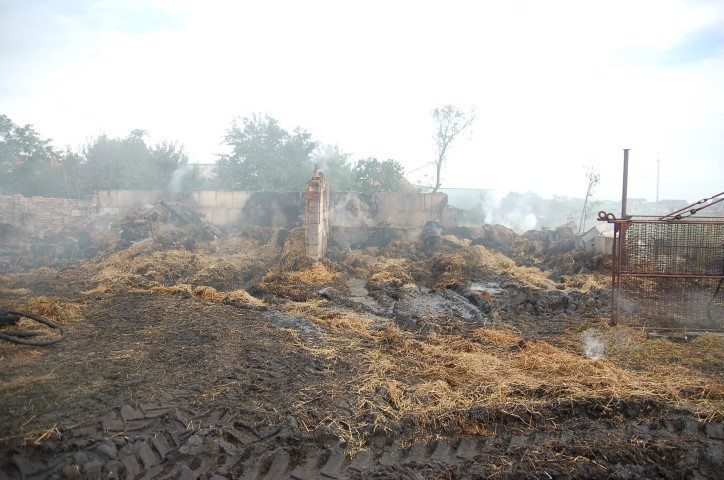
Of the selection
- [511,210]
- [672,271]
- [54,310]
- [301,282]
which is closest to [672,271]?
[672,271]

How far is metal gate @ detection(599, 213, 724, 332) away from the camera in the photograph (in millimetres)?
6008

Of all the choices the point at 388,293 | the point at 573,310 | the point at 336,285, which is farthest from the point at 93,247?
the point at 573,310

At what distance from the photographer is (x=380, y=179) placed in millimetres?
23906

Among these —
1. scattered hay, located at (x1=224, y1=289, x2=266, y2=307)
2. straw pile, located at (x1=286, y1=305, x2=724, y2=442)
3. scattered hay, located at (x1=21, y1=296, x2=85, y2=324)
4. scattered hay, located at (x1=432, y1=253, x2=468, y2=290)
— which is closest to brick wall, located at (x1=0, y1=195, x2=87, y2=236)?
scattered hay, located at (x1=21, y1=296, x2=85, y2=324)

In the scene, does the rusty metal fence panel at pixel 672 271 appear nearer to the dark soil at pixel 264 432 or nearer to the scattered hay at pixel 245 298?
the dark soil at pixel 264 432

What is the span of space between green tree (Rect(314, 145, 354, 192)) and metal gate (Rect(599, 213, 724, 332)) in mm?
19452

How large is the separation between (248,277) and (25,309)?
520 centimetres

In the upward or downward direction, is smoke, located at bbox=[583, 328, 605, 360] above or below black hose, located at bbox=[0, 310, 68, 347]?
below

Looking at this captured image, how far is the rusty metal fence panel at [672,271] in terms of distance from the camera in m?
6.01

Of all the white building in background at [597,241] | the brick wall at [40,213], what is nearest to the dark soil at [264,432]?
the white building in background at [597,241]

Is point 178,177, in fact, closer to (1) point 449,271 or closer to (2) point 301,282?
(2) point 301,282

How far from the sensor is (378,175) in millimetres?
23938

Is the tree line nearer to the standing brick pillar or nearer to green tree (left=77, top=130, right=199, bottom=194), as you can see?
green tree (left=77, top=130, right=199, bottom=194)

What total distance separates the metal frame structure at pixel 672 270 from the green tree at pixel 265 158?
2023cm
